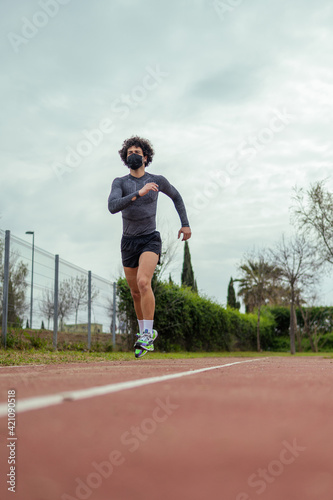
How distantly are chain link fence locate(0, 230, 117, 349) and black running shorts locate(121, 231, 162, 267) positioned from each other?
5.59m

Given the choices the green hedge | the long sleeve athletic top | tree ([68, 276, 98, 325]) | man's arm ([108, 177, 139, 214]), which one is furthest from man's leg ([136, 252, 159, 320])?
the green hedge

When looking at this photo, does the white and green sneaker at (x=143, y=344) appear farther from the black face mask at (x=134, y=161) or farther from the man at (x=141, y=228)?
the black face mask at (x=134, y=161)

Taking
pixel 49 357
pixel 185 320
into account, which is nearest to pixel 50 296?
pixel 49 357

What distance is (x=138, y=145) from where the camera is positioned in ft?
21.4

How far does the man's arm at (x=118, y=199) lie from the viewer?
564cm

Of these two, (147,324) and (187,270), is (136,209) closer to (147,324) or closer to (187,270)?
(147,324)

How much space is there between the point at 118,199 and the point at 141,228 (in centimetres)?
69

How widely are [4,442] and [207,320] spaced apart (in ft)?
79.0

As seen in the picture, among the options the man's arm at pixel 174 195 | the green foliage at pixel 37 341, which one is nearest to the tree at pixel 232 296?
the green foliage at pixel 37 341

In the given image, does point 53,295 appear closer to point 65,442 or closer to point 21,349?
point 21,349

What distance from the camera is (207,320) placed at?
2491 cm

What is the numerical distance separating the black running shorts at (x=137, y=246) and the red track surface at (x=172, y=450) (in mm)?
4655

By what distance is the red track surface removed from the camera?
0.85 m

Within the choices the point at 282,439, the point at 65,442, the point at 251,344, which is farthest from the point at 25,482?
the point at 251,344
